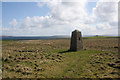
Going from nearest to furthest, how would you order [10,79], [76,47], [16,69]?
[10,79], [16,69], [76,47]

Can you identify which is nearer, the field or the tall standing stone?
the field

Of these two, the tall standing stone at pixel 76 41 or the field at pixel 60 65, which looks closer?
the field at pixel 60 65

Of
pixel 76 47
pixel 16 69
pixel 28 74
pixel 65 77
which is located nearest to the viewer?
pixel 65 77

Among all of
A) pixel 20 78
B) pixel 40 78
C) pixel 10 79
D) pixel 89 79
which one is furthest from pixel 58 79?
pixel 10 79

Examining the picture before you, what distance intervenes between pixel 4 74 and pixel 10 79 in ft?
4.71

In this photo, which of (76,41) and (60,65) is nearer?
(60,65)

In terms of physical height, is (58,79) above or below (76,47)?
below

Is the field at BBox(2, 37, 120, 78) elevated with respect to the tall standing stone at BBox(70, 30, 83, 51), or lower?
lower

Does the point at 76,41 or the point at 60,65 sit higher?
the point at 76,41

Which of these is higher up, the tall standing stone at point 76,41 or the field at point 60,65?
the tall standing stone at point 76,41

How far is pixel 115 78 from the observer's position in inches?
331

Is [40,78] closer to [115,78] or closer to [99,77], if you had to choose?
[99,77]

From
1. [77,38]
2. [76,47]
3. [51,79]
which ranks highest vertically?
[77,38]

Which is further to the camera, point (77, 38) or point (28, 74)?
point (77, 38)
